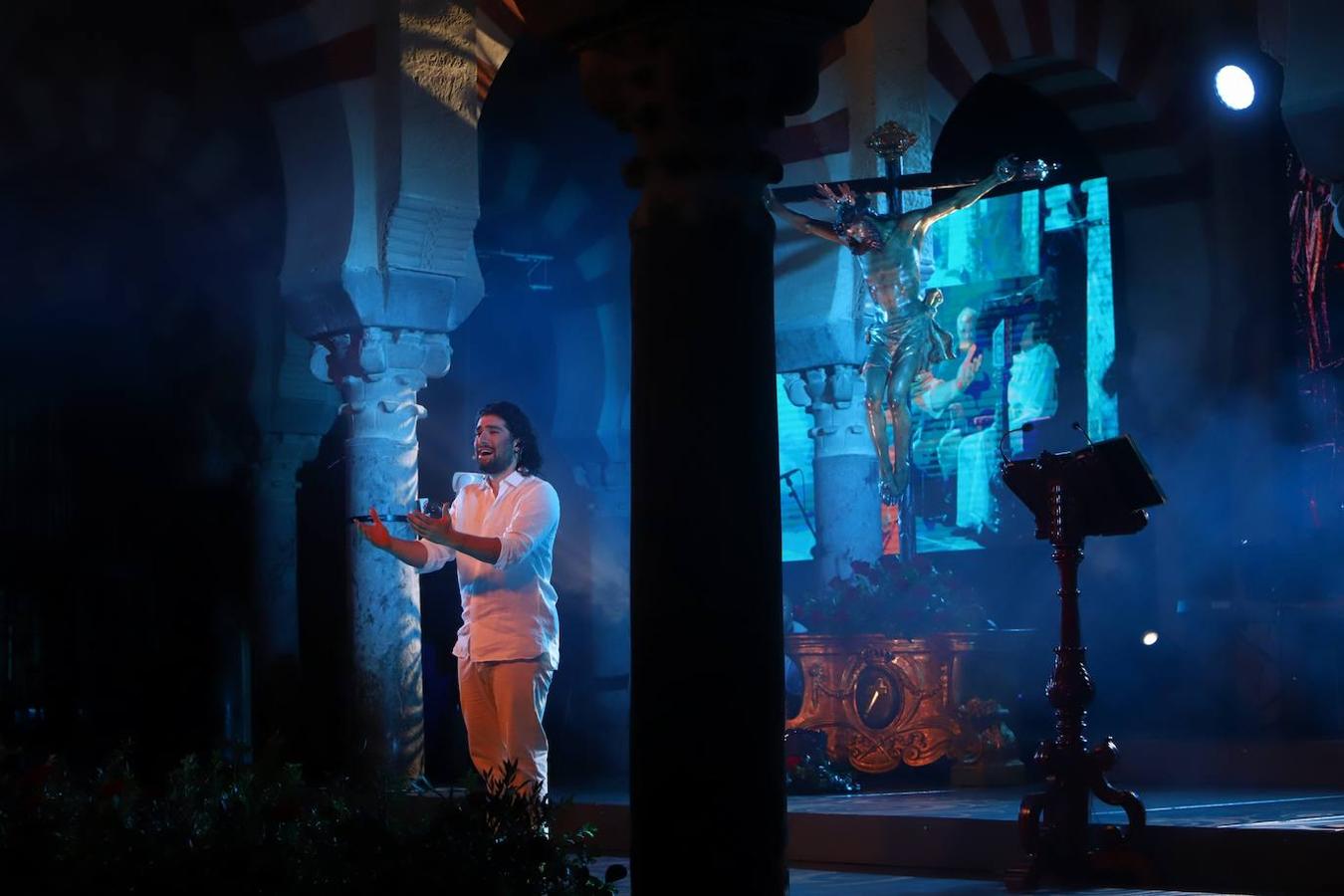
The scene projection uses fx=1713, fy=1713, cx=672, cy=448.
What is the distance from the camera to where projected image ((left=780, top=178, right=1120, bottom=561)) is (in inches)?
452

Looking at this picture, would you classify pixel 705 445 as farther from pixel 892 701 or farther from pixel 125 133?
pixel 125 133

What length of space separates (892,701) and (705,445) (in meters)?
5.20

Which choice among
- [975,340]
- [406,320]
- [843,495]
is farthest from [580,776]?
[975,340]

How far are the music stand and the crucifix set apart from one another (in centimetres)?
268

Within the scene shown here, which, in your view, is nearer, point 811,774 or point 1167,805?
point 1167,805

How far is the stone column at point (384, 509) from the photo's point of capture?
28.2 feet

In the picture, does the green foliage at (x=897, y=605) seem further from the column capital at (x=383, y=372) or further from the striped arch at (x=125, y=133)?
the striped arch at (x=125, y=133)

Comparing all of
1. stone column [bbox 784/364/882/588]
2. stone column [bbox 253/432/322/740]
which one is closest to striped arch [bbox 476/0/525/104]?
stone column [bbox 784/364/882/588]

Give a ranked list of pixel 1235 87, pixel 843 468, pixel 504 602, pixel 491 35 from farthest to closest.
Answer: pixel 1235 87 < pixel 843 468 < pixel 491 35 < pixel 504 602

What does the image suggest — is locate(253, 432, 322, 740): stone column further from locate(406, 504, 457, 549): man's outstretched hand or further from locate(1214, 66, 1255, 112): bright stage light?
locate(1214, 66, 1255, 112): bright stage light

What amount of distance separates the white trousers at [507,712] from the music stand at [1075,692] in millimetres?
1635

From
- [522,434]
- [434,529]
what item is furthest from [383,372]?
[434,529]

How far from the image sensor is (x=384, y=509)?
8781 mm

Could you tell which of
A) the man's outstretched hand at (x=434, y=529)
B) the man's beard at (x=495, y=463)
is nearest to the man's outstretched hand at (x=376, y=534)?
the man's outstretched hand at (x=434, y=529)
